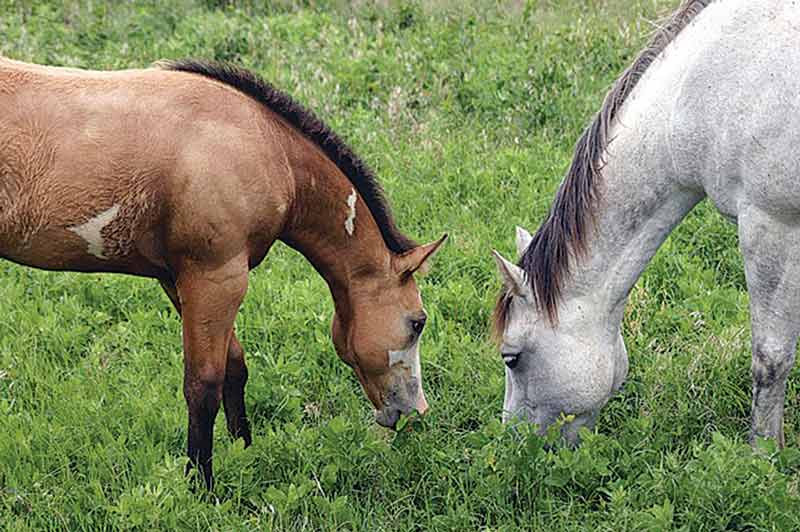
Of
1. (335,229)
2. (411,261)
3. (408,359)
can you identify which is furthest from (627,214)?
(335,229)

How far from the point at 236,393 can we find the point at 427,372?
3.48ft

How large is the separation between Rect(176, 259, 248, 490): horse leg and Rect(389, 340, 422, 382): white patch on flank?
2.39ft

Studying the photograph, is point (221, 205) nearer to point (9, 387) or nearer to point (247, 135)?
point (247, 135)

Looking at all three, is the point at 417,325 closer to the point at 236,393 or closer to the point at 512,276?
the point at 512,276

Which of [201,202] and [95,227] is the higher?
[201,202]

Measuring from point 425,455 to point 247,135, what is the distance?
1555mm

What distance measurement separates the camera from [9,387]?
531cm

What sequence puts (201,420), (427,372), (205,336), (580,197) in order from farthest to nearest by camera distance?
(427,372)
(580,197)
(201,420)
(205,336)

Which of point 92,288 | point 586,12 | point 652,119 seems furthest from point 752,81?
point 586,12

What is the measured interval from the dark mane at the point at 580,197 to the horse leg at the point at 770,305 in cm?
64

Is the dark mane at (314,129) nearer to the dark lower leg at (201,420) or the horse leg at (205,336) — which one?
the horse leg at (205,336)

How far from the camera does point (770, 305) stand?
4.38m

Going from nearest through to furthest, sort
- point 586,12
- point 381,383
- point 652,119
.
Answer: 1. point 652,119
2. point 381,383
3. point 586,12

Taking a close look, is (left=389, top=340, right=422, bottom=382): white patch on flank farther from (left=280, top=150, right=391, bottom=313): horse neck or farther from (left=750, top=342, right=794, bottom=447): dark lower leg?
(left=750, top=342, right=794, bottom=447): dark lower leg
